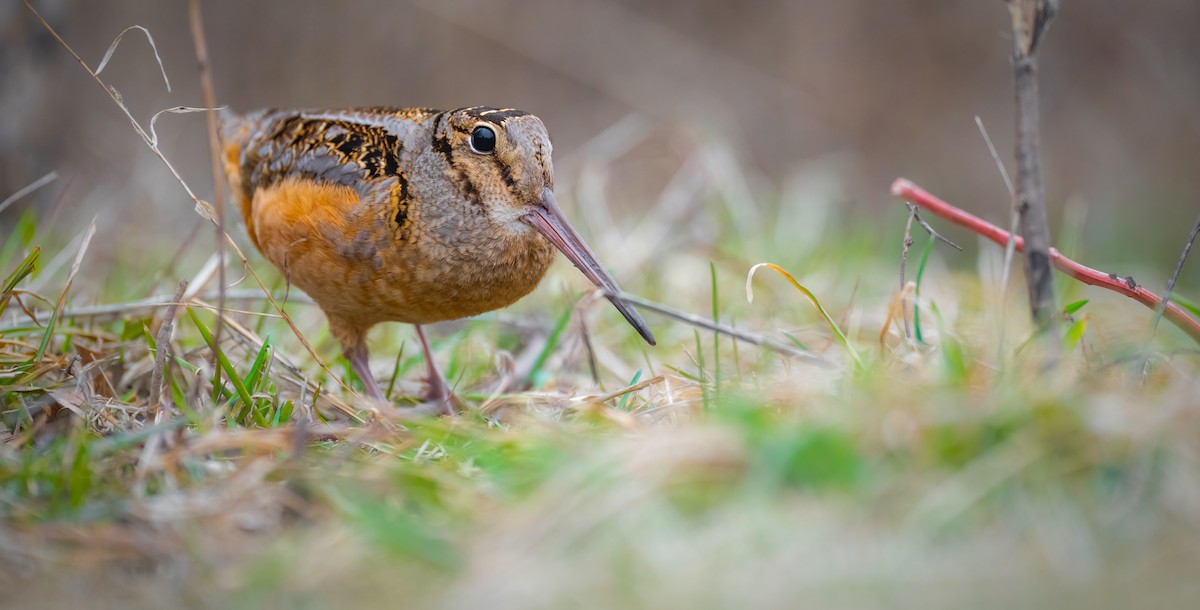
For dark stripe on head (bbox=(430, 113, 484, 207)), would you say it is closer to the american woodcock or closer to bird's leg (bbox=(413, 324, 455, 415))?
the american woodcock

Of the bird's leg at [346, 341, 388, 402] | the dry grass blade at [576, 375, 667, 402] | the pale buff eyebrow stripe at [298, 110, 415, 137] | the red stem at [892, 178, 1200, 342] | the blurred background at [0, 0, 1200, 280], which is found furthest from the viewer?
the blurred background at [0, 0, 1200, 280]

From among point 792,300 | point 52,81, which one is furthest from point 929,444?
point 52,81

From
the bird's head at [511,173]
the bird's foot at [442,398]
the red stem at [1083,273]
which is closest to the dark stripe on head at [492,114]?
the bird's head at [511,173]

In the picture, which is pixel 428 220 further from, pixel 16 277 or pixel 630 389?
pixel 16 277

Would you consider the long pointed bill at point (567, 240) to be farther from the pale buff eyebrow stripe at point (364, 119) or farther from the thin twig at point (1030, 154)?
the thin twig at point (1030, 154)

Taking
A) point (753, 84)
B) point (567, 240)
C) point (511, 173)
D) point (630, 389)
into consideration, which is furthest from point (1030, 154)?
point (753, 84)

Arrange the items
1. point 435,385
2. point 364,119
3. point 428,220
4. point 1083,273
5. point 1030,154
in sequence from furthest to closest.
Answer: point 435,385 < point 364,119 < point 428,220 < point 1083,273 < point 1030,154

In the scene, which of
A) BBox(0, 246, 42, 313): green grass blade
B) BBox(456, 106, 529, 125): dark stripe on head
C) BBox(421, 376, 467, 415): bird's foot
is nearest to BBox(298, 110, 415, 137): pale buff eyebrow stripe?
BBox(456, 106, 529, 125): dark stripe on head
